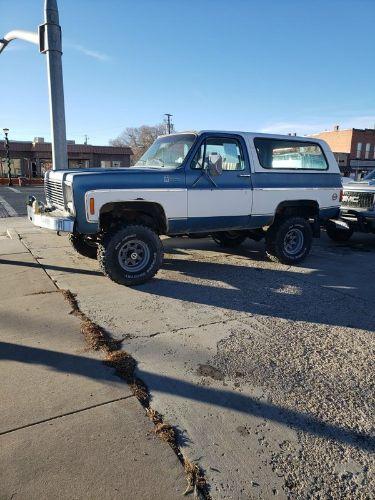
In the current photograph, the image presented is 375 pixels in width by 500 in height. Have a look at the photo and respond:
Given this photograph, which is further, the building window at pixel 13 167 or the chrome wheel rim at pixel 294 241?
the building window at pixel 13 167

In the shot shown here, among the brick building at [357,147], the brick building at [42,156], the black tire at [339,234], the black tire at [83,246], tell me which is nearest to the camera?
the black tire at [83,246]

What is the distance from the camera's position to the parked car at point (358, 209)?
851cm

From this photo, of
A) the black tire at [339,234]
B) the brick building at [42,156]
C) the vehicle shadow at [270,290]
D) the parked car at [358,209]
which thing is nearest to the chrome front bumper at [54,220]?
the vehicle shadow at [270,290]

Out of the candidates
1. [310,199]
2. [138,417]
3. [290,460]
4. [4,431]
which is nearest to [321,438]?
[290,460]

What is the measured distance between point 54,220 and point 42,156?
42.4 meters

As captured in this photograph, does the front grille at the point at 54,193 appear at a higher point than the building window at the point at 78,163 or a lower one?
lower

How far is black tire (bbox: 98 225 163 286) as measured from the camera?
521 centimetres

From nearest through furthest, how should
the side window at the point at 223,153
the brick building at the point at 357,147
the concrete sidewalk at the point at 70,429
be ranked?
the concrete sidewalk at the point at 70,429
the side window at the point at 223,153
the brick building at the point at 357,147

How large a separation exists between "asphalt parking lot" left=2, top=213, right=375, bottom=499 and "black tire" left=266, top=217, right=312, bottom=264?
34 cm

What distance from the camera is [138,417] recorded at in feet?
8.50

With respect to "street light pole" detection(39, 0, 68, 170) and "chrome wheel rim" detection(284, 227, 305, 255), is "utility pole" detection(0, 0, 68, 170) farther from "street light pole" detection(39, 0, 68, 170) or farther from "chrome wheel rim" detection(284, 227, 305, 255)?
"chrome wheel rim" detection(284, 227, 305, 255)

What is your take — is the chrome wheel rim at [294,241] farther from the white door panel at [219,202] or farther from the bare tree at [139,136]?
the bare tree at [139,136]

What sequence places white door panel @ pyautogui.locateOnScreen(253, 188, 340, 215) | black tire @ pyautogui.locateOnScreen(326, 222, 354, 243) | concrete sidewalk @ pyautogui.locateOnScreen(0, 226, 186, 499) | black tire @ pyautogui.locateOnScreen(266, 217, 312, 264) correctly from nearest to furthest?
1. concrete sidewalk @ pyautogui.locateOnScreen(0, 226, 186, 499)
2. white door panel @ pyautogui.locateOnScreen(253, 188, 340, 215)
3. black tire @ pyautogui.locateOnScreen(266, 217, 312, 264)
4. black tire @ pyautogui.locateOnScreen(326, 222, 354, 243)

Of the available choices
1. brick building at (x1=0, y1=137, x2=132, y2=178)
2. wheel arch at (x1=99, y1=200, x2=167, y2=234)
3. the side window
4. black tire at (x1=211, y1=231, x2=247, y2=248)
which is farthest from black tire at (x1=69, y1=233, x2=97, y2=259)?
brick building at (x1=0, y1=137, x2=132, y2=178)
